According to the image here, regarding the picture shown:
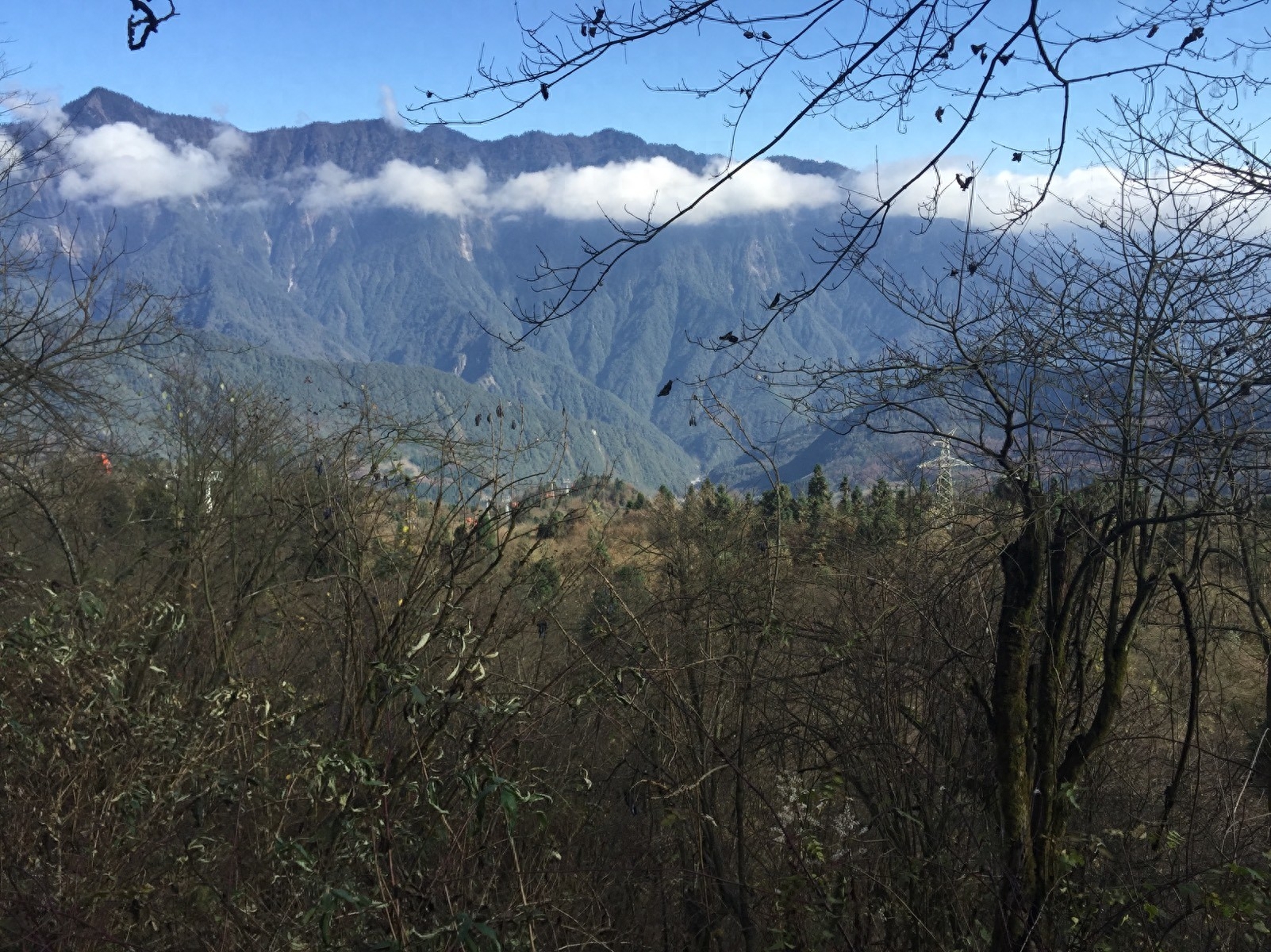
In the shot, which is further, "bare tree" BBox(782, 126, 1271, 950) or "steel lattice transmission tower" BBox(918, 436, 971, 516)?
"steel lattice transmission tower" BBox(918, 436, 971, 516)

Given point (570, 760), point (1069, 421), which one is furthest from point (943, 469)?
point (570, 760)

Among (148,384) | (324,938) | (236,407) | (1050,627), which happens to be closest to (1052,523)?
(1050,627)

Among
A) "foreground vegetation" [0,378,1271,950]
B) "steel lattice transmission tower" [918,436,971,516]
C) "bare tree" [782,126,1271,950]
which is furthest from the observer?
"steel lattice transmission tower" [918,436,971,516]

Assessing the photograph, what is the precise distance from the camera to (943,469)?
20.7 ft

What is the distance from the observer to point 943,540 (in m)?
5.43

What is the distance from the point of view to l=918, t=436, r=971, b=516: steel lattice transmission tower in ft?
18.2

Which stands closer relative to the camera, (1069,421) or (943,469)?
(1069,421)

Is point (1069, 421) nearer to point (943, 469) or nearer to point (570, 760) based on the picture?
point (943, 469)

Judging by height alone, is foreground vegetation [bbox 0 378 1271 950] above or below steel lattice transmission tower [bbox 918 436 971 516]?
below

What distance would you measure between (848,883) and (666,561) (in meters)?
3.29

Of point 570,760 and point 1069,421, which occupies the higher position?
point 1069,421

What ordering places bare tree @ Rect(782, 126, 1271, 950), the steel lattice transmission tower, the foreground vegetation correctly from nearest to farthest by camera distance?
the foreground vegetation → bare tree @ Rect(782, 126, 1271, 950) → the steel lattice transmission tower

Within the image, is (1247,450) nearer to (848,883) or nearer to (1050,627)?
(1050,627)

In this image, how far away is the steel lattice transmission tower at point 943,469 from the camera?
5.55 metres
